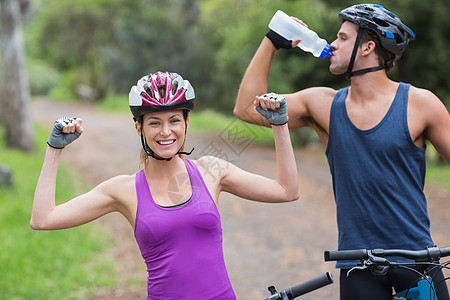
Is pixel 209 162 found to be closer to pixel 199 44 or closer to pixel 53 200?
pixel 53 200

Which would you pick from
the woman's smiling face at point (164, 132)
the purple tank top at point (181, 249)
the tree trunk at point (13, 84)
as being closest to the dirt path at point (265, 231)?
the woman's smiling face at point (164, 132)

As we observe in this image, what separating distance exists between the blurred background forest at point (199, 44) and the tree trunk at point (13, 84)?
2108mm

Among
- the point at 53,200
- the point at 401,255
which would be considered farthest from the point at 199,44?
the point at 401,255

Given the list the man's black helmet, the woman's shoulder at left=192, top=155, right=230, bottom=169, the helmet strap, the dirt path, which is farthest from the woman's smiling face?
the man's black helmet

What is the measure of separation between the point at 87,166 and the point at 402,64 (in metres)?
9.17

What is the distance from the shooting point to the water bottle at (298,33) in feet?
10.8

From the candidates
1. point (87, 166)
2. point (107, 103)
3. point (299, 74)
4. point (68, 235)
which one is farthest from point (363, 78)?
point (107, 103)

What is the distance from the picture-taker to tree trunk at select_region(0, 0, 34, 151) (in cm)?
1575

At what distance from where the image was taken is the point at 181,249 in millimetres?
2584

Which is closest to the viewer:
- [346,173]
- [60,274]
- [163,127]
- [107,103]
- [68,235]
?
[163,127]

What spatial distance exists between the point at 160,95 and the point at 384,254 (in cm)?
132

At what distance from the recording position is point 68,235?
27.5 ft

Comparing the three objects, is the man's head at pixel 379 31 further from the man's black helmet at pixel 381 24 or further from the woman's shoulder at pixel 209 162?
the woman's shoulder at pixel 209 162

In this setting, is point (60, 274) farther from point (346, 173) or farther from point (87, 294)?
point (346, 173)
